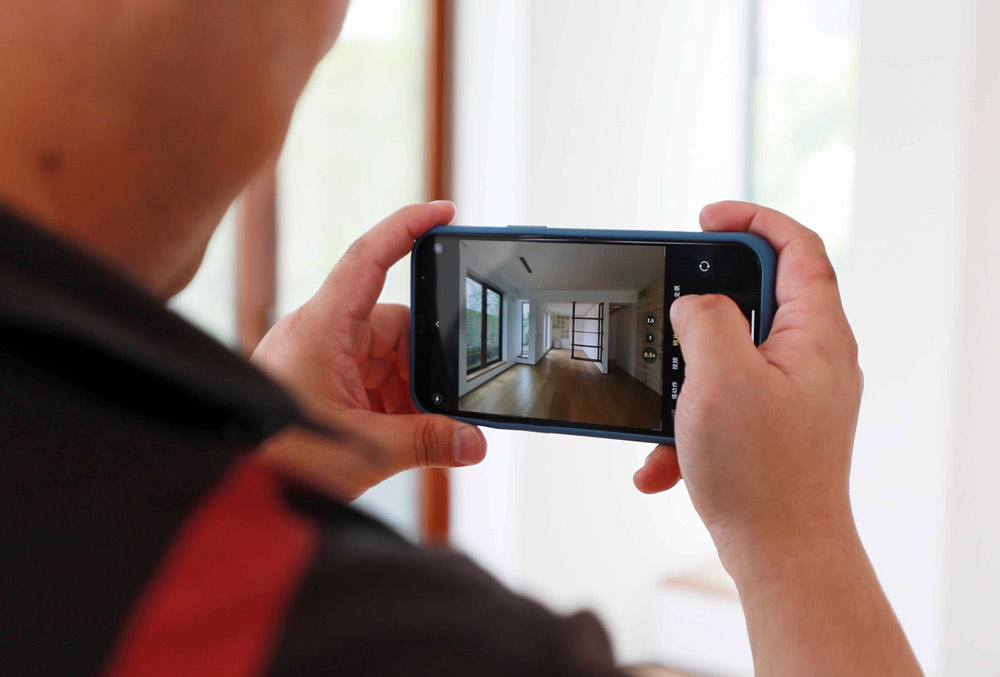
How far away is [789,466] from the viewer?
0.42 m

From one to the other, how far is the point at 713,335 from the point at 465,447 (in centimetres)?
25

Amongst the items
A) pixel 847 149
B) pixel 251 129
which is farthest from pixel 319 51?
pixel 847 149

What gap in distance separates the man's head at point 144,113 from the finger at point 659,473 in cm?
40

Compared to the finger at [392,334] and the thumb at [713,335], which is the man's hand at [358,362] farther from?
the thumb at [713,335]

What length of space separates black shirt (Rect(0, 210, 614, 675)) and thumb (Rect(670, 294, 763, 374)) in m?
0.35

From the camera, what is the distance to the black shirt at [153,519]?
4.6 inches

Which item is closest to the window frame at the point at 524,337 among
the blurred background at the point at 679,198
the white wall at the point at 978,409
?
the blurred background at the point at 679,198

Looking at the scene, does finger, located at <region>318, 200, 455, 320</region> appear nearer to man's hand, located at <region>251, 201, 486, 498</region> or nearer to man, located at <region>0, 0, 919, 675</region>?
man's hand, located at <region>251, 201, 486, 498</region>

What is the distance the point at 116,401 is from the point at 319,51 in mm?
196

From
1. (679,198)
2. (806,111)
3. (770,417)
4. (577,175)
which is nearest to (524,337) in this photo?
(770,417)

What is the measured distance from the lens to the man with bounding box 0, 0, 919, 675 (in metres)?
0.12

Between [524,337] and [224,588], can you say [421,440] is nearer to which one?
[524,337]

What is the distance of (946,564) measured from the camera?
1171 millimetres

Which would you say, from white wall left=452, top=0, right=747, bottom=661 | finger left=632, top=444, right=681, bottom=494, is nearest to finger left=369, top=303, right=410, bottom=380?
finger left=632, top=444, right=681, bottom=494
